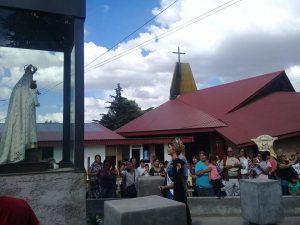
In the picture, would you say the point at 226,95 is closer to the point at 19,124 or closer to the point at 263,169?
the point at 263,169

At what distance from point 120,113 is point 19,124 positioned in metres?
46.8

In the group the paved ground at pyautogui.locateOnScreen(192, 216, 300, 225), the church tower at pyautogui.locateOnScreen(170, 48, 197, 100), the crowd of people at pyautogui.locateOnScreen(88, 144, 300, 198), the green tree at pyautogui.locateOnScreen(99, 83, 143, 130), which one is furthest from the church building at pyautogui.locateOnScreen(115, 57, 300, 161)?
the green tree at pyautogui.locateOnScreen(99, 83, 143, 130)

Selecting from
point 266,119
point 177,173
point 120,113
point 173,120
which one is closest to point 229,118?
point 266,119

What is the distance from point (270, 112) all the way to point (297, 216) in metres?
12.5

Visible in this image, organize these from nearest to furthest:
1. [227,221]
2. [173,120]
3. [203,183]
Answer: [227,221] → [203,183] → [173,120]

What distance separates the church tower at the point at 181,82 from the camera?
3419 centimetres

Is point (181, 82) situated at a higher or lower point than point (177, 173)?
higher

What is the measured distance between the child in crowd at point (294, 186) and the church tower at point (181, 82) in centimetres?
2416

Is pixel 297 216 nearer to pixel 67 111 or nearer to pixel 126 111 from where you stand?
pixel 67 111

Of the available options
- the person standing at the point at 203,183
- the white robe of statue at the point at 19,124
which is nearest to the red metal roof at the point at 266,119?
the person standing at the point at 203,183

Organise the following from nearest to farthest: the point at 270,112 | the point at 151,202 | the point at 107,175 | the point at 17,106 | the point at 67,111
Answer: the point at 151,202 < the point at 17,106 < the point at 67,111 < the point at 107,175 < the point at 270,112

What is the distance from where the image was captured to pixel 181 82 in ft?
112

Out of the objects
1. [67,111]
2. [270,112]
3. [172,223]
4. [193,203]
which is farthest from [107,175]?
[270,112]

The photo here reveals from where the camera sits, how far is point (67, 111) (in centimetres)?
675
